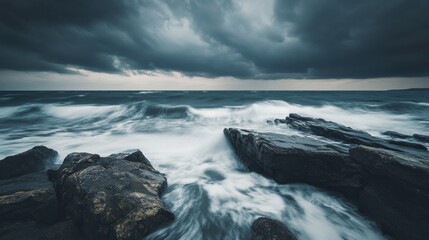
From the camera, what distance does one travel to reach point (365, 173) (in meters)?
4.07

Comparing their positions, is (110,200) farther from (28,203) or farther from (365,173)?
(365,173)

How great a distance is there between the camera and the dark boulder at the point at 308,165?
4305mm

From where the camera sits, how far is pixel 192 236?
11.9 feet

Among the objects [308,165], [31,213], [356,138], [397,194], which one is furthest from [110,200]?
[356,138]

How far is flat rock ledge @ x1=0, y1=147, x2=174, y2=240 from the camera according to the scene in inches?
123

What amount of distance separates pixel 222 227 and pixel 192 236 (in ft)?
1.79

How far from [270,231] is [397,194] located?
2.15 metres

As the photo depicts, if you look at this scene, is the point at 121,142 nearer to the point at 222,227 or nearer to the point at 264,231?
the point at 222,227

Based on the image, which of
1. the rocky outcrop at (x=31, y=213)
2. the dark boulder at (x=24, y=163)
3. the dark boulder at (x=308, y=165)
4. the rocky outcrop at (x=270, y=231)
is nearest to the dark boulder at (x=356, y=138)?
the dark boulder at (x=308, y=165)

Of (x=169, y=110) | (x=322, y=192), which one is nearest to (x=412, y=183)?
(x=322, y=192)

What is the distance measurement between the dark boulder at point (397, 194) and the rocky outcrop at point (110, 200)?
3.48 metres

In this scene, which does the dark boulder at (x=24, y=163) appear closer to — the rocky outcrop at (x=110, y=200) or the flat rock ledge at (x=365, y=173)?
the rocky outcrop at (x=110, y=200)

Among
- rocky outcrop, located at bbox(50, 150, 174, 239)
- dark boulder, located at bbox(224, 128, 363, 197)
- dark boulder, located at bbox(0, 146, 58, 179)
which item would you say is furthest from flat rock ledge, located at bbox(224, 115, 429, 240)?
dark boulder, located at bbox(0, 146, 58, 179)

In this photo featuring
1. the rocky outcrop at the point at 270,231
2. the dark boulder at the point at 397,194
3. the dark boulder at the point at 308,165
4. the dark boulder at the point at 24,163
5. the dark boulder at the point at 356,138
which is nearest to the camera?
the rocky outcrop at the point at 270,231
